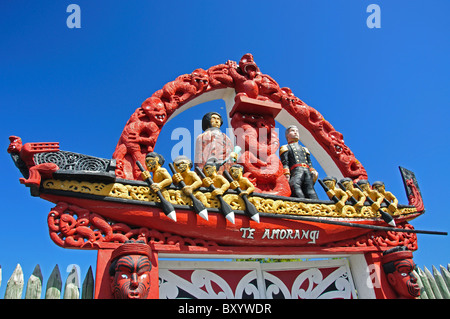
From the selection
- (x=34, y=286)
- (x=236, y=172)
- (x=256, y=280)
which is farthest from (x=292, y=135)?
(x=34, y=286)

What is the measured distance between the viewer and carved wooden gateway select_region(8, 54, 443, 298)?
4117 mm

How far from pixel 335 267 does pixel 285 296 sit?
1036 mm

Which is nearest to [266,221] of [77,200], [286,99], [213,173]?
[213,173]

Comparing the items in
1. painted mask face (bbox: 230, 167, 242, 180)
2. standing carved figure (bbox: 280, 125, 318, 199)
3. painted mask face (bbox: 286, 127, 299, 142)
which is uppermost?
painted mask face (bbox: 286, 127, 299, 142)

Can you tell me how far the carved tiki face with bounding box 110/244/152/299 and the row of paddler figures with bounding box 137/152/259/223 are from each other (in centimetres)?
60

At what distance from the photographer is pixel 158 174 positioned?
4645mm

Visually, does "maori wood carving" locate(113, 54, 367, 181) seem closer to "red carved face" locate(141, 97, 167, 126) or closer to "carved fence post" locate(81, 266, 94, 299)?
"red carved face" locate(141, 97, 167, 126)

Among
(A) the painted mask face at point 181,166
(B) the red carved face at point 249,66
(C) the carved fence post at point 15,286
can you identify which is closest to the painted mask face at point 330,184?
(A) the painted mask face at point 181,166

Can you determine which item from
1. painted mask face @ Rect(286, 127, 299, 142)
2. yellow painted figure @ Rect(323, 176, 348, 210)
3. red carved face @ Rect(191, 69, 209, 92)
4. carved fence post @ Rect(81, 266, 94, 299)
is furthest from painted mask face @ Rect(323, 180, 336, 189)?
carved fence post @ Rect(81, 266, 94, 299)

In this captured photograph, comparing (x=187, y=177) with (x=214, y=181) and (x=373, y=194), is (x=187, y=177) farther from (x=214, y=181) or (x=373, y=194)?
(x=373, y=194)

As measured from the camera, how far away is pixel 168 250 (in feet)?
14.4

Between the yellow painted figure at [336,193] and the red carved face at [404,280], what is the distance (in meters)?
1.11
